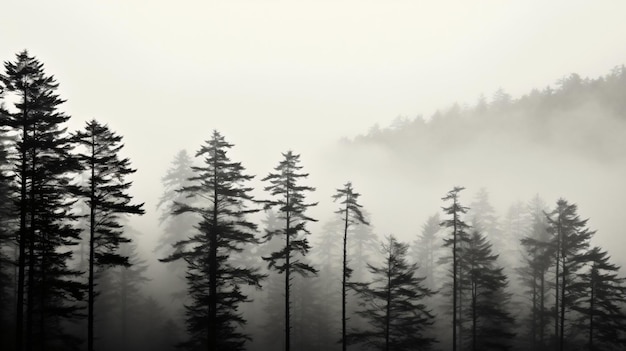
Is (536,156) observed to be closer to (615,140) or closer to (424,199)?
(615,140)

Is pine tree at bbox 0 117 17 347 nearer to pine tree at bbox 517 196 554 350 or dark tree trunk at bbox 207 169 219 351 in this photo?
dark tree trunk at bbox 207 169 219 351

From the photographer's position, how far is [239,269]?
2038 cm

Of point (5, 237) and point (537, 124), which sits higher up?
point (537, 124)

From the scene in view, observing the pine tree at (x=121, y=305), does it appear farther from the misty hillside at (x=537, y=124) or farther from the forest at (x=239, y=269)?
the misty hillside at (x=537, y=124)

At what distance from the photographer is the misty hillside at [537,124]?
14538 cm

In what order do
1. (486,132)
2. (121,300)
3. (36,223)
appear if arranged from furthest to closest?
1. (486,132)
2. (121,300)
3. (36,223)

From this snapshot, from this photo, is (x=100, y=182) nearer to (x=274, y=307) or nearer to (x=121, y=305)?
(x=274, y=307)

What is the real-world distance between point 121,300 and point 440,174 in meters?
144

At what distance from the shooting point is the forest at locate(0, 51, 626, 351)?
1698 cm

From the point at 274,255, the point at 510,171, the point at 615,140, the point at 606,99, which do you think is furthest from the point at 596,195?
the point at 274,255

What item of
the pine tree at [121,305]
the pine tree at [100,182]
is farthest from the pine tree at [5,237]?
the pine tree at [121,305]

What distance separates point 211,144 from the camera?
66.2 ft

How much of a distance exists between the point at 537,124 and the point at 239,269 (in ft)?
617

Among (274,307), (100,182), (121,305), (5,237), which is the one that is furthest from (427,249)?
(5,237)
